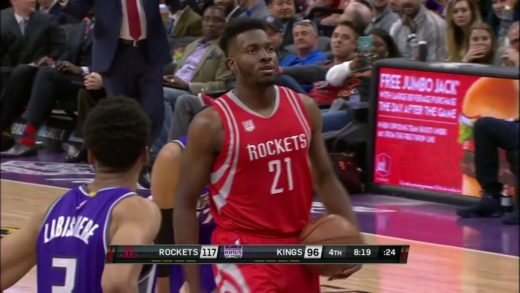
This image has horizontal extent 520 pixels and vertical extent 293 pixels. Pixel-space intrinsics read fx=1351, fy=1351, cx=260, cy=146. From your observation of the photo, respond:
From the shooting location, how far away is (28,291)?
25.6ft

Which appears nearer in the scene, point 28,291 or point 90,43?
point 28,291

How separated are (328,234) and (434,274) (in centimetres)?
344

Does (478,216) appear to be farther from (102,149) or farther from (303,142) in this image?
(102,149)

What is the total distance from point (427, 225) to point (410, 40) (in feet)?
6.79

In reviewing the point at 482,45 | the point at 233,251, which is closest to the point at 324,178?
the point at 233,251

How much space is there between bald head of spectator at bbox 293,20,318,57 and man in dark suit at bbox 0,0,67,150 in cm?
272

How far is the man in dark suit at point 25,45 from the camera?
13492 millimetres

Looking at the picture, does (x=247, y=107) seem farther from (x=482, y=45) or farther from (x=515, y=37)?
(x=482, y=45)

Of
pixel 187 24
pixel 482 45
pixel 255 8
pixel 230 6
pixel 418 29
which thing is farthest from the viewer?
pixel 187 24

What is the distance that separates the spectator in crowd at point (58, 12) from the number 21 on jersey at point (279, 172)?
31.1 ft

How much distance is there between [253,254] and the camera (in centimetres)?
402

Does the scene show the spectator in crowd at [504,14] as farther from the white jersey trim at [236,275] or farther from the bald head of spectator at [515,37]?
the white jersey trim at [236,275]

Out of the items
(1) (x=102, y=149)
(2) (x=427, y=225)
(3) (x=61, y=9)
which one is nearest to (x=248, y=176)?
(1) (x=102, y=149)

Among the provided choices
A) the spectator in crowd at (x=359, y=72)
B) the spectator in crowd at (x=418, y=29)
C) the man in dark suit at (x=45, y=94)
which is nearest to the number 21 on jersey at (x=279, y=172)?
the spectator in crowd at (x=359, y=72)
